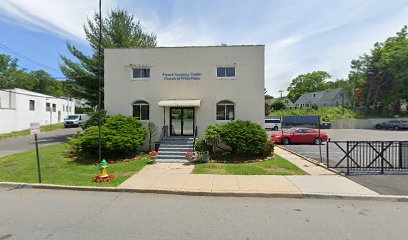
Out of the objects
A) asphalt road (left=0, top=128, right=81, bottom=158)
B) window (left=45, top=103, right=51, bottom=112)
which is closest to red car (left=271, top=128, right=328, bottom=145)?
asphalt road (left=0, top=128, right=81, bottom=158)

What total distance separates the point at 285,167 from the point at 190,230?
643cm

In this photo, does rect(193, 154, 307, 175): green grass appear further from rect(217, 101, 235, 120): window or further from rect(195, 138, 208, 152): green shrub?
rect(217, 101, 235, 120): window

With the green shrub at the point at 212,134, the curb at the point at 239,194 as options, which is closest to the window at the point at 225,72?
the green shrub at the point at 212,134

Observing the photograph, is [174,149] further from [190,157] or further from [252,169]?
[252,169]

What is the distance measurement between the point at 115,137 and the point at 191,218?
7.41 meters

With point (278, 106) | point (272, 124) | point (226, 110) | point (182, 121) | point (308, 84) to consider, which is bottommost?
A: point (272, 124)

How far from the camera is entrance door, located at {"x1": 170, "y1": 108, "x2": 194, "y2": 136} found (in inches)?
535

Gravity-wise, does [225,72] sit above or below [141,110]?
above

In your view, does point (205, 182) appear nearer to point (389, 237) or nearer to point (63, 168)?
point (389, 237)

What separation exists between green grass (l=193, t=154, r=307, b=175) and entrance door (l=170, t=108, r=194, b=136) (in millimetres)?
4035

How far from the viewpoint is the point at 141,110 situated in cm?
1377

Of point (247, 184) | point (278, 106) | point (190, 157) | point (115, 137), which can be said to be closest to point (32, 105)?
point (115, 137)

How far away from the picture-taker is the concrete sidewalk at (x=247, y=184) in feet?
20.4

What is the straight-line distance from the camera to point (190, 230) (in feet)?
13.7
